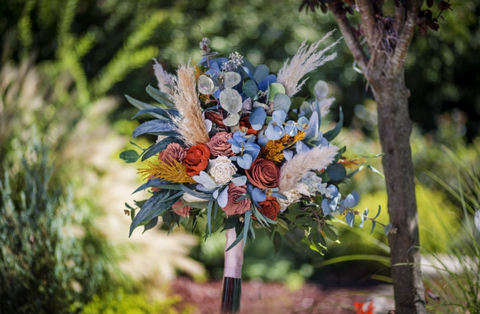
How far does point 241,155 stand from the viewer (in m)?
1.42

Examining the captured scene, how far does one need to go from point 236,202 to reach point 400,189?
2.72 feet

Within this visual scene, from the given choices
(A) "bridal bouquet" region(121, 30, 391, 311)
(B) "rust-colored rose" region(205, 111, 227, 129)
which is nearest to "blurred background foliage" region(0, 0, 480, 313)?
(A) "bridal bouquet" region(121, 30, 391, 311)

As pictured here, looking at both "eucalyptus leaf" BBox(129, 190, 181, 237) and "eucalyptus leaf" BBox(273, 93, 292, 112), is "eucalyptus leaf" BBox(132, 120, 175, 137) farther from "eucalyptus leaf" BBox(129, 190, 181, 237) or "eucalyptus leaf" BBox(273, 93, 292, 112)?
"eucalyptus leaf" BBox(273, 93, 292, 112)

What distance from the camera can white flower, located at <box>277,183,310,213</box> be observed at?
1432 millimetres

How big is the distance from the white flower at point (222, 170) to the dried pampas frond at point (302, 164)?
0.16m

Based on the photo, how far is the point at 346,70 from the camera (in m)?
7.18

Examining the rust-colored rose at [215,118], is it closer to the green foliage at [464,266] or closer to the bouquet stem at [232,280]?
the bouquet stem at [232,280]

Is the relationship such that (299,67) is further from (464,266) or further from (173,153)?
(464,266)

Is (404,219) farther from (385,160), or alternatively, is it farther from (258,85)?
(258,85)

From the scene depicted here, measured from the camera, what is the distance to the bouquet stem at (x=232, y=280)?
155 cm

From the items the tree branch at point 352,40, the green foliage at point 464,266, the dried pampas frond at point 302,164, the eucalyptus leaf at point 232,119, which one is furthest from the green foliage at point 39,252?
the green foliage at point 464,266

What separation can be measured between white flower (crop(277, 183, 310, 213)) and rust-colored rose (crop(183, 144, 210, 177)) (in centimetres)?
28

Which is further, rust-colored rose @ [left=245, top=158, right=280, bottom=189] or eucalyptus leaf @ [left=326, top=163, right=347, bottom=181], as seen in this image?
eucalyptus leaf @ [left=326, top=163, right=347, bottom=181]

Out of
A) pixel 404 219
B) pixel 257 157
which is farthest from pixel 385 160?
pixel 257 157
